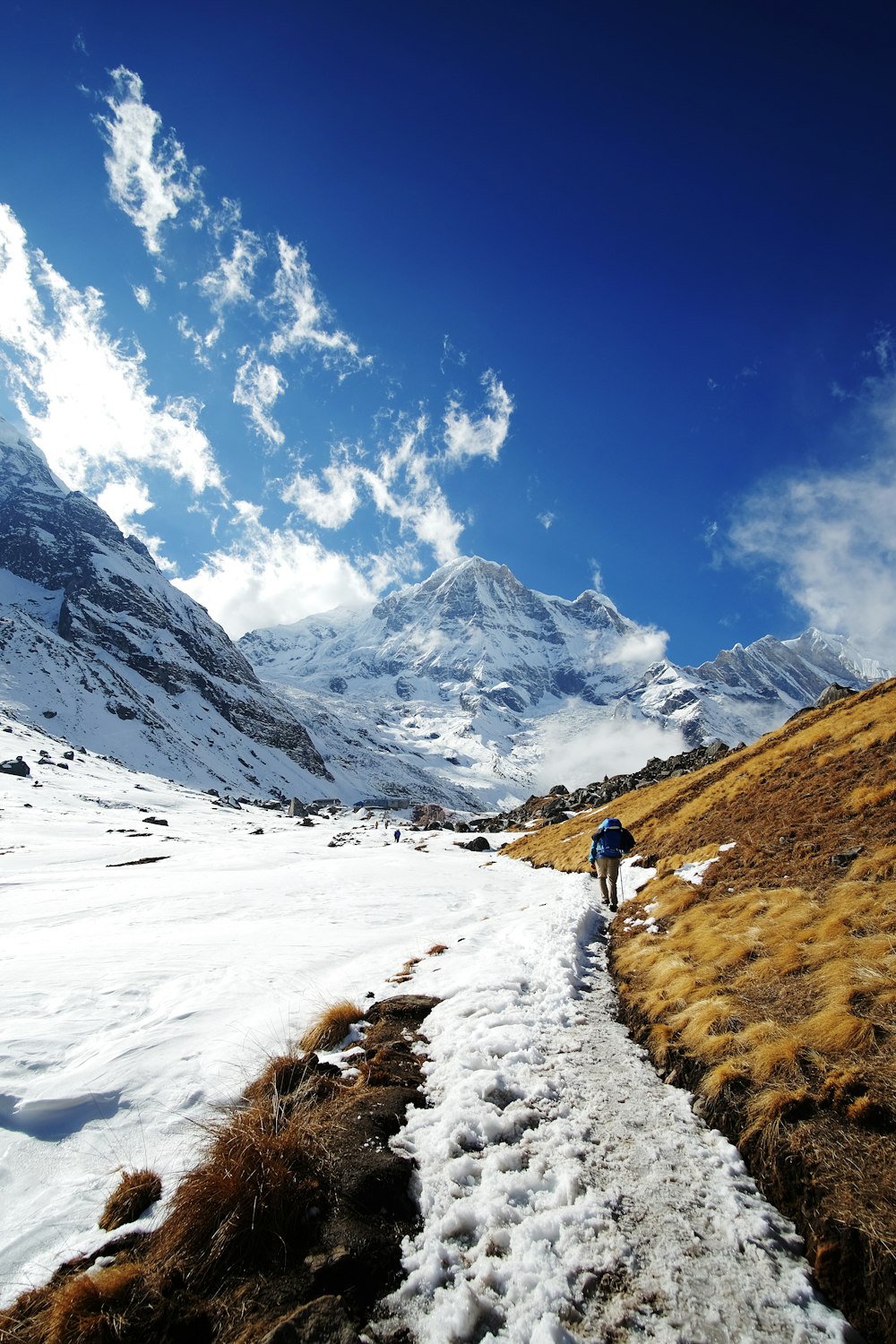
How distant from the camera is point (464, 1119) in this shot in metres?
5.36

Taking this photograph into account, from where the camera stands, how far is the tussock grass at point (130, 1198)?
4008 millimetres

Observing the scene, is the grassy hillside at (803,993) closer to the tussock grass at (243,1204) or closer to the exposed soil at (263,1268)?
the exposed soil at (263,1268)

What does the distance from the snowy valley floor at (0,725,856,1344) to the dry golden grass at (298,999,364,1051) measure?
351 millimetres

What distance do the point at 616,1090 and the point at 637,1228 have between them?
212cm

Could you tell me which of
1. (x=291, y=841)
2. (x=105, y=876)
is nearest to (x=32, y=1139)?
(x=105, y=876)

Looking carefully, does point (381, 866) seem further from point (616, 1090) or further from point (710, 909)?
point (616, 1090)

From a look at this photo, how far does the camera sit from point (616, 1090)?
6.16 meters

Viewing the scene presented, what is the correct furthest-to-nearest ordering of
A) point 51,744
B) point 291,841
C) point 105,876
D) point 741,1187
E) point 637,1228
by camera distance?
point 51,744, point 291,841, point 105,876, point 741,1187, point 637,1228

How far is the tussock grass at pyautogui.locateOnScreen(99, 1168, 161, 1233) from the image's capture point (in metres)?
4.01

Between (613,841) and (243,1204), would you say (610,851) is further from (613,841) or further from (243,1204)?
(243,1204)

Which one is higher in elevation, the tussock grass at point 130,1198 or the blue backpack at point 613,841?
the blue backpack at point 613,841

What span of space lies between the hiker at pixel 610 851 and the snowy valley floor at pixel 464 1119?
9.16ft

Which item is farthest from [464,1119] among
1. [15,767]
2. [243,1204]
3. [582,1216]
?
[15,767]

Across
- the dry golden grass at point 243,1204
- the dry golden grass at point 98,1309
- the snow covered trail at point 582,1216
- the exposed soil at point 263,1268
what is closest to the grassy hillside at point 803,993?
the snow covered trail at point 582,1216
